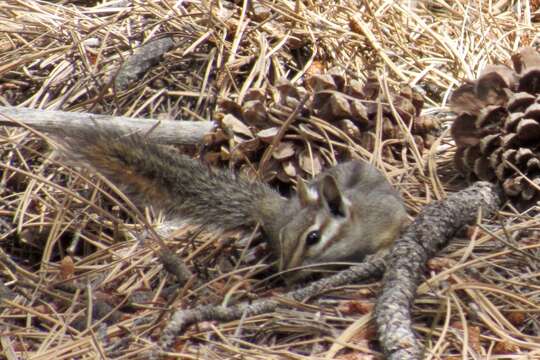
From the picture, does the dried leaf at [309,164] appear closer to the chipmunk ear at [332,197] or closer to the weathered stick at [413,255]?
the chipmunk ear at [332,197]

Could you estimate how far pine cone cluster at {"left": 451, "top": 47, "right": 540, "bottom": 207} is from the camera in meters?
3.02

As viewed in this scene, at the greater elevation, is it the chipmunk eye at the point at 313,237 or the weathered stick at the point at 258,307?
the weathered stick at the point at 258,307

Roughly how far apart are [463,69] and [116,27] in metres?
1.64

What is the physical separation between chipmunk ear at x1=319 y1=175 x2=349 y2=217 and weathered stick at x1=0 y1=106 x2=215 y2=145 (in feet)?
2.28

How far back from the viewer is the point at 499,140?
310cm

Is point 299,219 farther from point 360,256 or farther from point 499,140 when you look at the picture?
point 499,140

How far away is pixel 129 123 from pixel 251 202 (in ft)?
2.36

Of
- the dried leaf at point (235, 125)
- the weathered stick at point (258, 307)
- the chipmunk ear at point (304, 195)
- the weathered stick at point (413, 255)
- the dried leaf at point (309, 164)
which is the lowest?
the dried leaf at point (309, 164)

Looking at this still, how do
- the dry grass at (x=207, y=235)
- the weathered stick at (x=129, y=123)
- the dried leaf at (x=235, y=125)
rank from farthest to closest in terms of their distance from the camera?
the dried leaf at (x=235, y=125)
the weathered stick at (x=129, y=123)
the dry grass at (x=207, y=235)

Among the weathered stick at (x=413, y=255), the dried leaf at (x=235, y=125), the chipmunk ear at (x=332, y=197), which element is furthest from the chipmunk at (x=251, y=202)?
the dried leaf at (x=235, y=125)

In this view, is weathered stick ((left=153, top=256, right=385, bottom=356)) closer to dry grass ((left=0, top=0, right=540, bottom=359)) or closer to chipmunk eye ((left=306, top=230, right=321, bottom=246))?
dry grass ((left=0, top=0, right=540, bottom=359))

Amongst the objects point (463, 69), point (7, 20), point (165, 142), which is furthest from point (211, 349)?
point (7, 20)

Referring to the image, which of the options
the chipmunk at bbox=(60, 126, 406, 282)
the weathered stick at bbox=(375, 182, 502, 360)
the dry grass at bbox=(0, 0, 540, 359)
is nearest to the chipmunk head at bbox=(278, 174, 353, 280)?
the chipmunk at bbox=(60, 126, 406, 282)

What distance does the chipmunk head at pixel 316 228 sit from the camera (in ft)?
8.94
